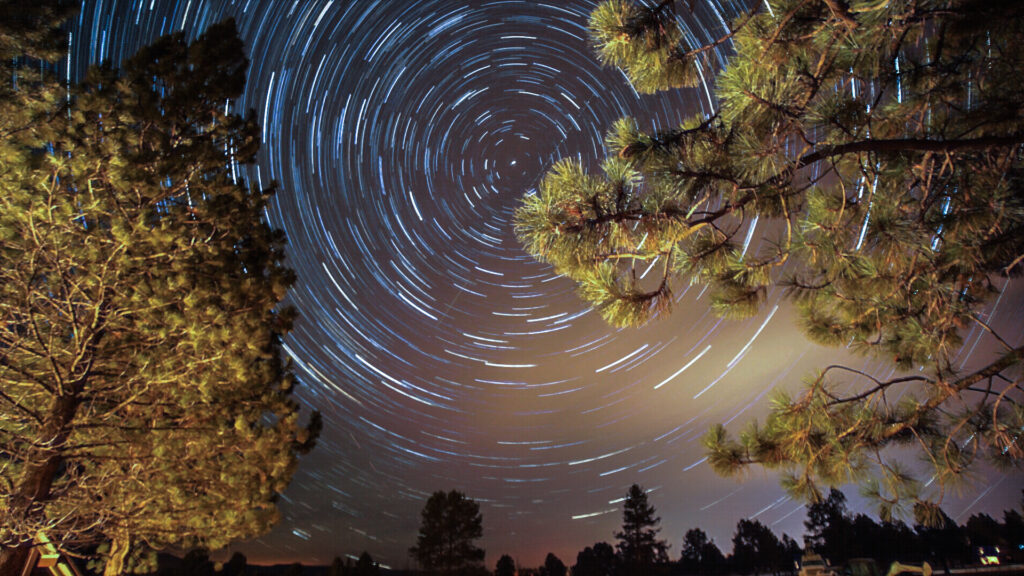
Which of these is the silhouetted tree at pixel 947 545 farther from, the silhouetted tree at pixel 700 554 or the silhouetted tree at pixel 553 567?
the silhouetted tree at pixel 553 567

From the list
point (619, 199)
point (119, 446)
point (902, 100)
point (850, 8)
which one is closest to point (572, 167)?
point (619, 199)

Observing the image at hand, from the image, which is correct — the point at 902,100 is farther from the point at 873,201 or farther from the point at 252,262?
the point at 252,262

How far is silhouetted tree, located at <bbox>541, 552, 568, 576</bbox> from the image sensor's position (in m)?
64.5

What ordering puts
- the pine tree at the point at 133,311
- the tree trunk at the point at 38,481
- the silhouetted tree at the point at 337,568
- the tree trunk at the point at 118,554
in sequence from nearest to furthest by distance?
the tree trunk at the point at 38,481 < the pine tree at the point at 133,311 < the tree trunk at the point at 118,554 < the silhouetted tree at the point at 337,568

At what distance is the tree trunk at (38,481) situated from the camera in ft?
15.7

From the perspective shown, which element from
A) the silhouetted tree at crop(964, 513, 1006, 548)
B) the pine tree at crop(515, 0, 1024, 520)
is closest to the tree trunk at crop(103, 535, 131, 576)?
the pine tree at crop(515, 0, 1024, 520)

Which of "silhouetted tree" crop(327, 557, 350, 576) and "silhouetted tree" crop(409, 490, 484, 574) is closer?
"silhouetted tree" crop(327, 557, 350, 576)

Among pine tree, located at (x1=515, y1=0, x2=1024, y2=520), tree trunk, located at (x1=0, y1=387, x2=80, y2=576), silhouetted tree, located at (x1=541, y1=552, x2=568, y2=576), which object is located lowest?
silhouetted tree, located at (x1=541, y1=552, x2=568, y2=576)

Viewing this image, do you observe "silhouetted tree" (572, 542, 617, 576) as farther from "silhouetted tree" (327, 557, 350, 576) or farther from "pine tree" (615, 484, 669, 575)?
"silhouetted tree" (327, 557, 350, 576)

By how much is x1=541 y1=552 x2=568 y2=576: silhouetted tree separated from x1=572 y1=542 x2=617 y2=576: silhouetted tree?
1.99 m

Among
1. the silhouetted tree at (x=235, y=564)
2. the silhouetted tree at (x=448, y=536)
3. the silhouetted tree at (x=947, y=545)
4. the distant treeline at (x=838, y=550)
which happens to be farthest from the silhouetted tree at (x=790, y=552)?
the silhouetted tree at (x=235, y=564)

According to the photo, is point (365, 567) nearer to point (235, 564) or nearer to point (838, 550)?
point (235, 564)

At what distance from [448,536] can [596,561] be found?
4576cm

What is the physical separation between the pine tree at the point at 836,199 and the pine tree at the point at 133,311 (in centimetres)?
518
